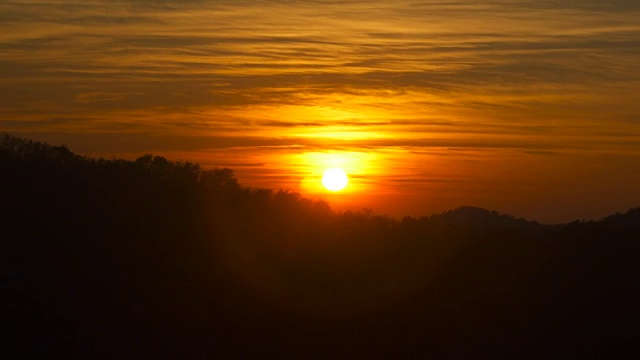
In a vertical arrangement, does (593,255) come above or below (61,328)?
above

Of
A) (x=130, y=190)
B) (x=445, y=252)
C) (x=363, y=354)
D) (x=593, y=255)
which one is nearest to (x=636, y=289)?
(x=593, y=255)

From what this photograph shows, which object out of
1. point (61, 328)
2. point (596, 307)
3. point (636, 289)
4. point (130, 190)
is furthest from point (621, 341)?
point (61, 328)

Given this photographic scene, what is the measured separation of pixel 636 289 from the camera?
1231 inches

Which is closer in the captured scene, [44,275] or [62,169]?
[44,275]

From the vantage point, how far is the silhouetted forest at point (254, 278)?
21.1 m

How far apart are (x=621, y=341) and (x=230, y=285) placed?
1014 centimetres

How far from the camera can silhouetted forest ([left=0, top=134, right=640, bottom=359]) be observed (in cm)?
2112

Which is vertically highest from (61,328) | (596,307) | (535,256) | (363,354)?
(535,256)

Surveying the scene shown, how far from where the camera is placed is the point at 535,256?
107ft

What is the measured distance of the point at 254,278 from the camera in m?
25.0

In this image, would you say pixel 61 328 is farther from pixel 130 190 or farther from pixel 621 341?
pixel 621 341

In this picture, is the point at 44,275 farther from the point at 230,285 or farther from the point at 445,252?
the point at 445,252

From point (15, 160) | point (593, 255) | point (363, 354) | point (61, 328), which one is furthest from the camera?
point (593, 255)

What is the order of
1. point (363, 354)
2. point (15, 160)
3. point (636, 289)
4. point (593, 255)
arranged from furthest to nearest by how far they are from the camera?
point (593, 255), point (636, 289), point (15, 160), point (363, 354)
